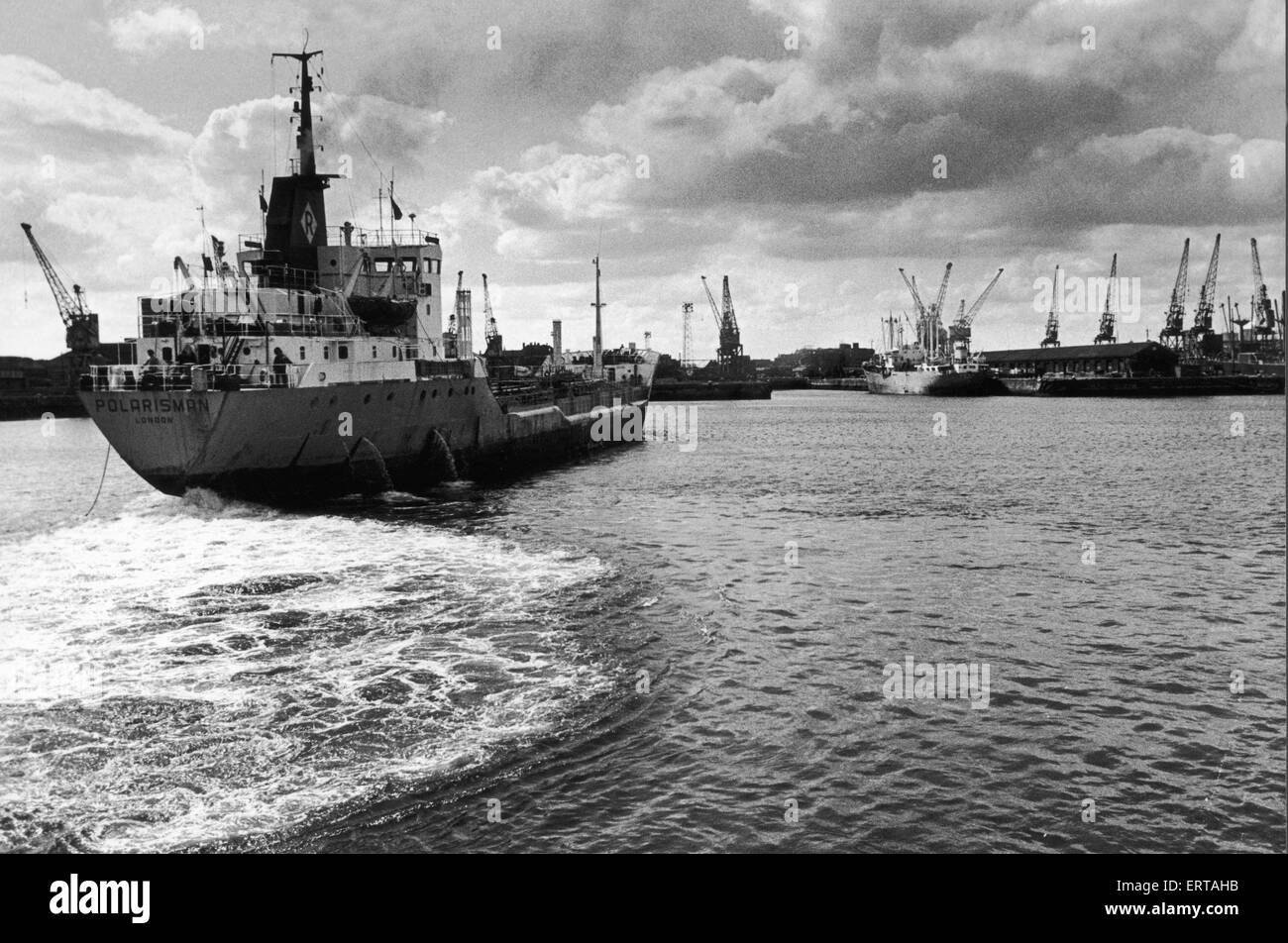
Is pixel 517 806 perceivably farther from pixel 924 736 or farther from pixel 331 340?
pixel 331 340

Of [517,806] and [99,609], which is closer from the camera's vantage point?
[517,806]

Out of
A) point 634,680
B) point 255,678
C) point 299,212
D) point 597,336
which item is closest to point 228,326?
point 299,212

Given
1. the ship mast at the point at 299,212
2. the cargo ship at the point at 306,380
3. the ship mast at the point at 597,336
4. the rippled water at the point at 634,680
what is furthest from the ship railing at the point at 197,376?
the ship mast at the point at 597,336

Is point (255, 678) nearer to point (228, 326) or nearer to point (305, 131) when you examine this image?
point (228, 326)

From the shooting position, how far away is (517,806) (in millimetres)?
12258

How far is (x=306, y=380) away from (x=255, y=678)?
23.2 metres

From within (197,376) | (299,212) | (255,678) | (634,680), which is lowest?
(634,680)

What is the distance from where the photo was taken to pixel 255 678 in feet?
57.4

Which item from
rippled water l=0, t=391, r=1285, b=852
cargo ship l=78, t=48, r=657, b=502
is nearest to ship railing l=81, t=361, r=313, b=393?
cargo ship l=78, t=48, r=657, b=502

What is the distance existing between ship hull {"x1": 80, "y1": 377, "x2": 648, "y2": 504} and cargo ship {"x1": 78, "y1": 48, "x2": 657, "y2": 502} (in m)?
0.07
